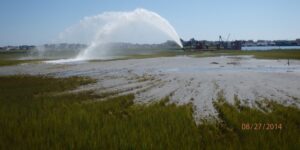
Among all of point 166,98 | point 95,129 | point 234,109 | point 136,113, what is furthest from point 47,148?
point 166,98

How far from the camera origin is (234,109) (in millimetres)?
14008

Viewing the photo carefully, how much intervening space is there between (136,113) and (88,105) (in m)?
3.32

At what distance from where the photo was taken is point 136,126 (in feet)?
37.2

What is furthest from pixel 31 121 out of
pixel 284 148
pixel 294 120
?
pixel 294 120

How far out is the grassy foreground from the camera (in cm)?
920

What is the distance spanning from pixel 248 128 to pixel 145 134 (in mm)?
3299

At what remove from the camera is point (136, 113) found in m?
13.6

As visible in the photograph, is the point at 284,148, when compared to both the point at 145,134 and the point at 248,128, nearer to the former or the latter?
the point at 248,128

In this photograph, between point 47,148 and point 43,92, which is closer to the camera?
point 47,148

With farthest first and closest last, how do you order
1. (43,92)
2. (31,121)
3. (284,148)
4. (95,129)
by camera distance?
(43,92) < (31,121) < (95,129) < (284,148)

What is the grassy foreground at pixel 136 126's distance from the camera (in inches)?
362

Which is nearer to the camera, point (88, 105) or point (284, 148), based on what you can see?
point (284, 148)

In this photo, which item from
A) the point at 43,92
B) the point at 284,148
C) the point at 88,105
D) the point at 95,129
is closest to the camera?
the point at 284,148

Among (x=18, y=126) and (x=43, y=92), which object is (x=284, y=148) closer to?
(x=18, y=126)
